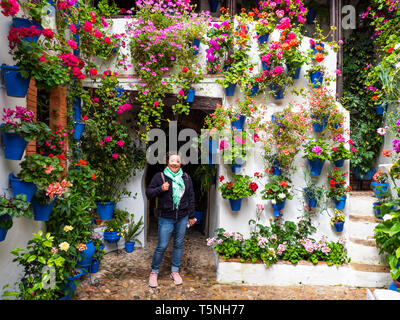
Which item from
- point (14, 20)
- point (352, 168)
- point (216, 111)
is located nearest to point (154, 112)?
point (216, 111)

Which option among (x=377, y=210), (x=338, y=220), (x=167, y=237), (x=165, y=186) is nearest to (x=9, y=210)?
(x=165, y=186)

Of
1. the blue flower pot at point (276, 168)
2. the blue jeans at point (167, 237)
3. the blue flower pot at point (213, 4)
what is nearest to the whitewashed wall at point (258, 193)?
the blue flower pot at point (276, 168)

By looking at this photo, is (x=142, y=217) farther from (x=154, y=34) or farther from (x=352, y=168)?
(x=352, y=168)

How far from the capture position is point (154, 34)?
4.15m

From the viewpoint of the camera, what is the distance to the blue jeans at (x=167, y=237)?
3.75 metres

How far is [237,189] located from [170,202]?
1041 mm

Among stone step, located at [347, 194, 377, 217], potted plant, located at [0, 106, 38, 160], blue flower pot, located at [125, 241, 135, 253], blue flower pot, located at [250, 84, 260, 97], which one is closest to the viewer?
potted plant, located at [0, 106, 38, 160]

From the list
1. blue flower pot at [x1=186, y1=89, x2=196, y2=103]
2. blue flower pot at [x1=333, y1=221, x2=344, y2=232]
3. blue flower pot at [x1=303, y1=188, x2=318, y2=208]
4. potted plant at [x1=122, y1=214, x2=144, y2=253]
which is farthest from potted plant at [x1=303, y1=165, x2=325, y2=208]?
potted plant at [x1=122, y1=214, x2=144, y2=253]

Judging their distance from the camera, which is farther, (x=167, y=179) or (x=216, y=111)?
(x=216, y=111)

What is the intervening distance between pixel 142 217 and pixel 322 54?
13.8 ft

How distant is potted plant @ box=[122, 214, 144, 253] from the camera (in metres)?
5.14

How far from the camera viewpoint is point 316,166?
4.12 meters

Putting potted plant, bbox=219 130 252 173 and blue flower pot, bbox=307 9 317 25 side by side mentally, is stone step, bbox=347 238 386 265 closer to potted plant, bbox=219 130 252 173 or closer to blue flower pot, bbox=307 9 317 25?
potted plant, bbox=219 130 252 173

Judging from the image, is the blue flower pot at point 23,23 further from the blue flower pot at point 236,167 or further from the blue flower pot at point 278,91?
the blue flower pot at point 278,91
